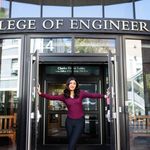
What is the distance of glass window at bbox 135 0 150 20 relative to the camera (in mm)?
8039

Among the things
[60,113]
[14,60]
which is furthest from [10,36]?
[60,113]

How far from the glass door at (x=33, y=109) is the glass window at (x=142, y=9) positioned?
3.17 m

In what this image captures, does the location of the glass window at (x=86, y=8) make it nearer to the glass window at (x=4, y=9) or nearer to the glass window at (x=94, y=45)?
the glass window at (x=94, y=45)

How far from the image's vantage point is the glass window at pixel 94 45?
7.30 m

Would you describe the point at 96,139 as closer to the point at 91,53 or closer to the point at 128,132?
the point at 128,132

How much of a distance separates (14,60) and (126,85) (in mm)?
2594

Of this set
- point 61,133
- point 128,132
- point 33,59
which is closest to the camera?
point 33,59

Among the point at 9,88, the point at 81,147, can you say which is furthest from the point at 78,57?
the point at 81,147

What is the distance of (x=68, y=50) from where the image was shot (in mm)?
7266

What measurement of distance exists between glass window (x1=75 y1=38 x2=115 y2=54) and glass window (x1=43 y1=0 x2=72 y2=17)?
4.06 ft

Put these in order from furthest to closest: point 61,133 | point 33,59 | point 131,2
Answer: point 61,133
point 131,2
point 33,59

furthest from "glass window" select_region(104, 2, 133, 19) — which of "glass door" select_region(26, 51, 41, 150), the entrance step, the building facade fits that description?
the entrance step

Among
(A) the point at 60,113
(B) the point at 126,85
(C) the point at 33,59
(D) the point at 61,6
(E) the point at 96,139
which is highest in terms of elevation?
(D) the point at 61,6

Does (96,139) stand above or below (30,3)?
below
